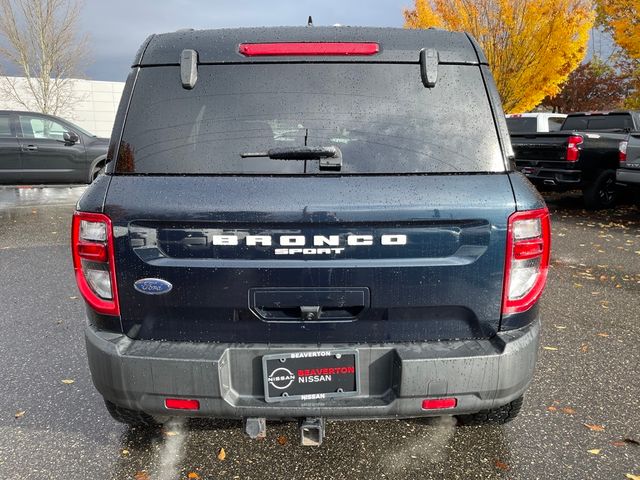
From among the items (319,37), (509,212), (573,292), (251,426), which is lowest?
(573,292)

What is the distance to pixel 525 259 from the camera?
2086 millimetres

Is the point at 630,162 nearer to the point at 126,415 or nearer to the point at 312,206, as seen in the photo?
the point at 312,206

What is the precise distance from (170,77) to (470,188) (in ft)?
4.52

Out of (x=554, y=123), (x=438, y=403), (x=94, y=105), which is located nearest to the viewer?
(x=438, y=403)

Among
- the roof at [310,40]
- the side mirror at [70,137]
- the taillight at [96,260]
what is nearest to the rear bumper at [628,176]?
the roof at [310,40]

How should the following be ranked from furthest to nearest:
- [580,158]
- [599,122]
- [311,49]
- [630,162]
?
[599,122] < [580,158] < [630,162] < [311,49]

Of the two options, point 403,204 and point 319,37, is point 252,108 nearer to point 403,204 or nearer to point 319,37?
point 319,37

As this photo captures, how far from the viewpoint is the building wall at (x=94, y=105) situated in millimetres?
30109

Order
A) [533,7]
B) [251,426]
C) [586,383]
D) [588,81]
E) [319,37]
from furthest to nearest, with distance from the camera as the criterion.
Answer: [588,81], [533,7], [586,383], [319,37], [251,426]

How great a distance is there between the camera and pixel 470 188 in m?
2.04

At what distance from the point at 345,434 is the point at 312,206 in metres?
1.48

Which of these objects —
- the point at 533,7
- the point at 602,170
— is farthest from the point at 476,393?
the point at 533,7

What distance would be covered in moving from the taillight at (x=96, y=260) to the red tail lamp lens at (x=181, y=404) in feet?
1.41

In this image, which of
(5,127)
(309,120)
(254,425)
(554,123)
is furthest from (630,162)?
(5,127)
